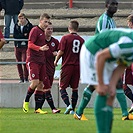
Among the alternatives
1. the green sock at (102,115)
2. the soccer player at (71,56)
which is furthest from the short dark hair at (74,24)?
the green sock at (102,115)

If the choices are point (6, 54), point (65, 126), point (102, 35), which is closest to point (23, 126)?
point (65, 126)

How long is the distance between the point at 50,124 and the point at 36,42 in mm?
2773

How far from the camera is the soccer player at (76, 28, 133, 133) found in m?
8.08

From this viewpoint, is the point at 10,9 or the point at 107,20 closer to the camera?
the point at 107,20

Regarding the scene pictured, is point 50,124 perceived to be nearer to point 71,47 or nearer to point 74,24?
point 71,47

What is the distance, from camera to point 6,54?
2088 centimetres

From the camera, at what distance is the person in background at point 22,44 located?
17406mm

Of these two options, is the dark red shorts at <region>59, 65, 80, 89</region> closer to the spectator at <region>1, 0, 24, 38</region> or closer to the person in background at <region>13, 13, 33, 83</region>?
the person in background at <region>13, 13, 33, 83</region>

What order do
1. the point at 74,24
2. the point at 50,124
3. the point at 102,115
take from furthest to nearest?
the point at 74,24, the point at 50,124, the point at 102,115

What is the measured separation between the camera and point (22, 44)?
17.7 meters

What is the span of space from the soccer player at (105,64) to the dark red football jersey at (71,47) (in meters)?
5.21

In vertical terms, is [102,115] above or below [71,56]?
above

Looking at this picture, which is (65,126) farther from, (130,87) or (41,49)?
(130,87)

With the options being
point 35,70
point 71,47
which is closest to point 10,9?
point 35,70
